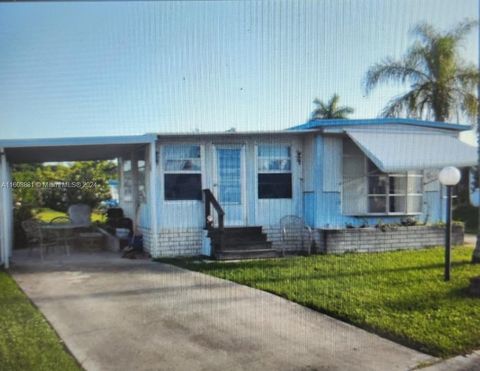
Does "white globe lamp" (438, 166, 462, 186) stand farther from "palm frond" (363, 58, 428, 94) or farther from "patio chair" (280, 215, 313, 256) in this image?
"patio chair" (280, 215, 313, 256)

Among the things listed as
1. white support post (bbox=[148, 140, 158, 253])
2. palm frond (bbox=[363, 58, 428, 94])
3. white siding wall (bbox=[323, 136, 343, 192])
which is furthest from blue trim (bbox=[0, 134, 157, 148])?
palm frond (bbox=[363, 58, 428, 94])

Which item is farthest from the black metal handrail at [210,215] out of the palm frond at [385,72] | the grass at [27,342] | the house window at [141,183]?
the palm frond at [385,72]

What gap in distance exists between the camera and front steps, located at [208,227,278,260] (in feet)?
24.6

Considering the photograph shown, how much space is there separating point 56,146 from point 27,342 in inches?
159

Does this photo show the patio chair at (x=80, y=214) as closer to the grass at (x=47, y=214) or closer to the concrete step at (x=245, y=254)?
the grass at (x=47, y=214)

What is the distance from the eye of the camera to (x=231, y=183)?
8.34m

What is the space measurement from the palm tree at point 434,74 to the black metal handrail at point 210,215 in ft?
11.0

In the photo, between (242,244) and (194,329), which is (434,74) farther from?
(242,244)

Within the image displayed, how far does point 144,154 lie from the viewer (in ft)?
28.3

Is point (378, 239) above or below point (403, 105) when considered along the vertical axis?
below

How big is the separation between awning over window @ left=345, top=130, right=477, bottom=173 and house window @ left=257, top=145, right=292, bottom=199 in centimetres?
134

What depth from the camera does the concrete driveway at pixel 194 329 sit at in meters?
3.26

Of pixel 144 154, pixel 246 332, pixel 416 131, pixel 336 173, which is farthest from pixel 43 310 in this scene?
pixel 416 131

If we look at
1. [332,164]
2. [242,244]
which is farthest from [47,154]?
[332,164]
